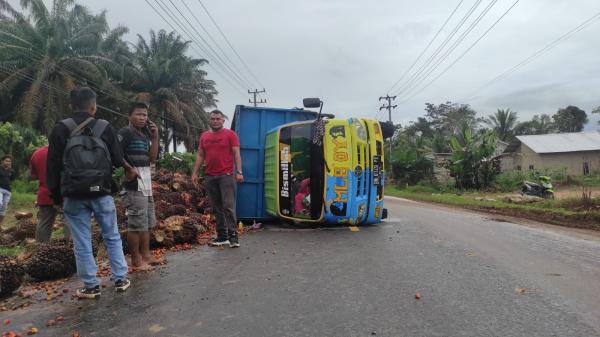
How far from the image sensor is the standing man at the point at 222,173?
6.10 meters

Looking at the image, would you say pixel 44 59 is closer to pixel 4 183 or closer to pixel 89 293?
pixel 4 183

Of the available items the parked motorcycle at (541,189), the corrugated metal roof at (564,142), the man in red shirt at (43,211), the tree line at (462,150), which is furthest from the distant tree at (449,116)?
the man in red shirt at (43,211)

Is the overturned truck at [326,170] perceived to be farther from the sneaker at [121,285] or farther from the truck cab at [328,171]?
the sneaker at [121,285]

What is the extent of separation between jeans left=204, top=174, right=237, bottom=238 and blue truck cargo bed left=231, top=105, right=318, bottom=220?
6.32 ft

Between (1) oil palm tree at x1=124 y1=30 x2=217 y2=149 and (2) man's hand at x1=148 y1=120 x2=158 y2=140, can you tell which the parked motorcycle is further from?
(1) oil palm tree at x1=124 y1=30 x2=217 y2=149

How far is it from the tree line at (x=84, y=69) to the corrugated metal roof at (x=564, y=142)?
2710 centimetres

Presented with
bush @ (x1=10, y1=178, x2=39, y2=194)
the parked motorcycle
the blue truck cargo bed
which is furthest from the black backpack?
the parked motorcycle

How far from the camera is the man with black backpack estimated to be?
146 inches

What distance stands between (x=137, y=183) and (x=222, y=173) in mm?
1594

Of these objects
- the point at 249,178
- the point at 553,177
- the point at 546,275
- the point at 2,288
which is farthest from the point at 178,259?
the point at 553,177

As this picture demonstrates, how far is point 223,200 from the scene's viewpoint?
6105 mm

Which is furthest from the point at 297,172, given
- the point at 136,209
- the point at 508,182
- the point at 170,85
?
the point at 170,85

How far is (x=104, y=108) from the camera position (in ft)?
98.5

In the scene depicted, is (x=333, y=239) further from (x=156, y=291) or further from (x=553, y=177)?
(x=553, y=177)
